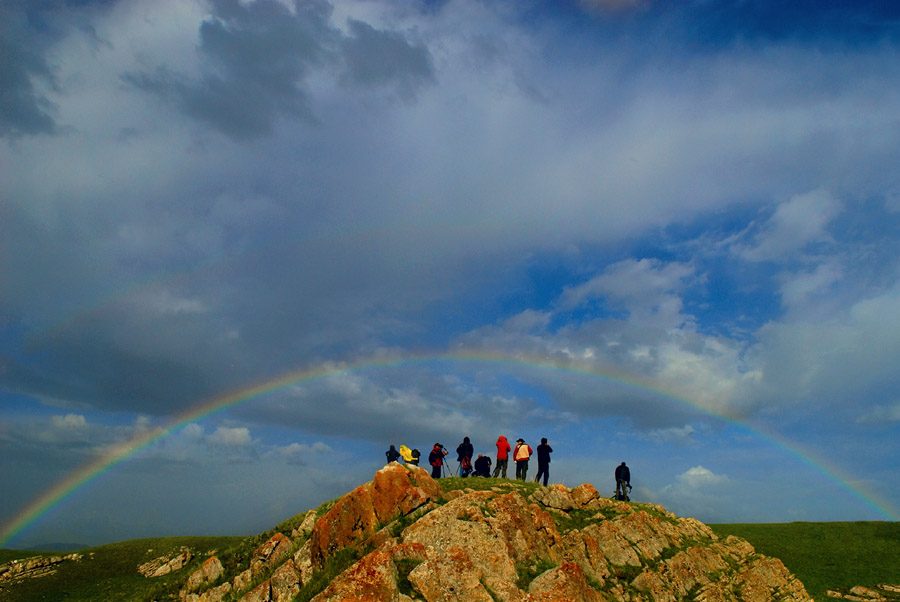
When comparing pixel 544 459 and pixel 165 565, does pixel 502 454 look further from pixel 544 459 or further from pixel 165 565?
pixel 165 565

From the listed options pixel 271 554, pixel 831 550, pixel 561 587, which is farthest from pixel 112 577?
pixel 831 550

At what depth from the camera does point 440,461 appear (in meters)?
35.6

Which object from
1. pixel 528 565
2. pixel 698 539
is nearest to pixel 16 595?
pixel 528 565

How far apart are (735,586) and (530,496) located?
9792mm

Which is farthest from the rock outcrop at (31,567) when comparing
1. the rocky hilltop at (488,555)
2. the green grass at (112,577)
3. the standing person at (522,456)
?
the standing person at (522,456)

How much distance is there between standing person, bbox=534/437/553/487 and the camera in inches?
1358

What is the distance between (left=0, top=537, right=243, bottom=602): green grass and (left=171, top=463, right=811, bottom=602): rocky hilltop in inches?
232

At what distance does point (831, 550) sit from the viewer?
33625mm

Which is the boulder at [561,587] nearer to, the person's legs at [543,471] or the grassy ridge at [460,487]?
the grassy ridge at [460,487]

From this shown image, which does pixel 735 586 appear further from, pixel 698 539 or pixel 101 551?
pixel 101 551

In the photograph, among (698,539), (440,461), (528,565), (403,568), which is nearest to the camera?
(403,568)

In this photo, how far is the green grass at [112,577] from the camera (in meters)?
29.5

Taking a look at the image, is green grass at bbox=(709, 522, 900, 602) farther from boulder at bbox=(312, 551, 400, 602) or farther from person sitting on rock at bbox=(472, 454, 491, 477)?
boulder at bbox=(312, 551, 400, 602)

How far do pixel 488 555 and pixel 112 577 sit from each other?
28434 millimetres
